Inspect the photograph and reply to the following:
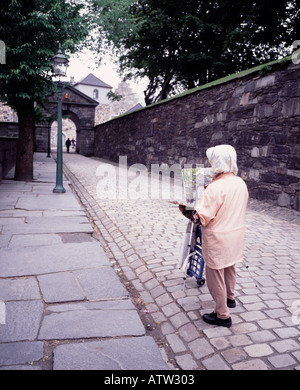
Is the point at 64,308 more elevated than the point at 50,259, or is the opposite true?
the point at 50,259

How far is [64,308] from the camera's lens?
3094 millimetres

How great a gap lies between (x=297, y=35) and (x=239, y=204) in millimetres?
15016

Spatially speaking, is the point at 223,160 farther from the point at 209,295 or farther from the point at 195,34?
the point at 195,34

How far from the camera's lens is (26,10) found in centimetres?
915

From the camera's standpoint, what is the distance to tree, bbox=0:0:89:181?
8.79 m

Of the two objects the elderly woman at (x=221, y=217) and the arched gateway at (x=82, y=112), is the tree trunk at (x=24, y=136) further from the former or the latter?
the arched gateway at (x=82, y=112)

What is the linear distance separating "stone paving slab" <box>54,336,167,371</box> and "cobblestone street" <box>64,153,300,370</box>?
0.17 metres

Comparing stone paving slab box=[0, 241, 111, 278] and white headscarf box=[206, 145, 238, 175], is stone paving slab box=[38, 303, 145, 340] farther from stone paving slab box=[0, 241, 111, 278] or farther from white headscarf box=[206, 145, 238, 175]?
white headscarf box=[206, 145, 238, 175]

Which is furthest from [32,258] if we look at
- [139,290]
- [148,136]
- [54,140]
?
[54,140]

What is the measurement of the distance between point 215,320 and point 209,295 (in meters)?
0.58

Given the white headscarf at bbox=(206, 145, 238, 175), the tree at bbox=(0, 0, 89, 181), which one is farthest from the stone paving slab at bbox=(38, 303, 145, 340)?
the tree at bbox=(0, 0, 89, 181)

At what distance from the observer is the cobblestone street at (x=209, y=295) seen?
8.10ft

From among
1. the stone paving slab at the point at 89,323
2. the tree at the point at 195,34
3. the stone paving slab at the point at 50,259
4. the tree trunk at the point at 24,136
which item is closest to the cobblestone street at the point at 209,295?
the stone paving slab at the point at 89,323

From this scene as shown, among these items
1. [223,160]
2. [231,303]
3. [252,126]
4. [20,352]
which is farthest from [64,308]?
[252,126]
